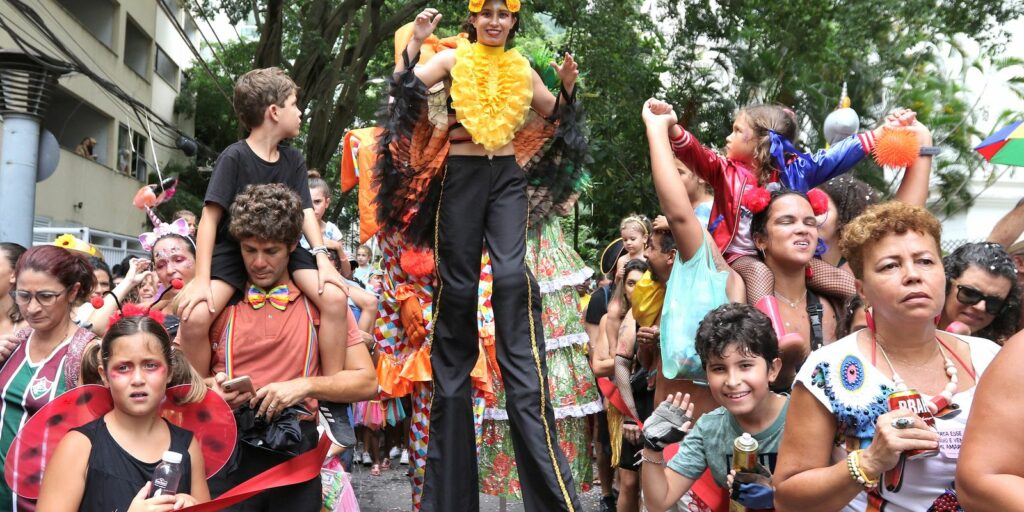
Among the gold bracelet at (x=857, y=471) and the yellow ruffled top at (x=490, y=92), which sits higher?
the yellow ruffled top at (x=490, y=92)

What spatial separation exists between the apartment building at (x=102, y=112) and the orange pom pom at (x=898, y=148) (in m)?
17.9

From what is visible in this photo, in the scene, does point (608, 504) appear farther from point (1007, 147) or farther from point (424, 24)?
point (1007, 147)

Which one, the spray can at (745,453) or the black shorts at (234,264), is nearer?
the spray can at (745,453)

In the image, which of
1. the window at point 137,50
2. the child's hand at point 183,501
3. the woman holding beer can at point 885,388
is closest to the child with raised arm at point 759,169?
the woman holding beer can at point 885,388

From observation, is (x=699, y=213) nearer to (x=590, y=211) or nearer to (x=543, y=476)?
(x=543, y=476)

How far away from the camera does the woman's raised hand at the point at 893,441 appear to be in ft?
8.36

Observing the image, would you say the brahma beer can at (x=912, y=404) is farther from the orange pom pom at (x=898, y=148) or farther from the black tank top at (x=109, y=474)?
the black tank top at (x=109, y=474)

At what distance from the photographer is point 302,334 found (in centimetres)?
394

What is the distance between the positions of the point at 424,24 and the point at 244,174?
98 centimetres

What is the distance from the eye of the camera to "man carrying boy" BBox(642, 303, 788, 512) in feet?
12.0

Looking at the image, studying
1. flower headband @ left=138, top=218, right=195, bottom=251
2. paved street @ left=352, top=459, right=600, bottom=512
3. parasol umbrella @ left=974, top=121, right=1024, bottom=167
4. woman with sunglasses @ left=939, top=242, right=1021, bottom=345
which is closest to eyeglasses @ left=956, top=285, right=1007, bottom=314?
woman with sunglasses @ left=939, top=242, right=1021, bottom=345

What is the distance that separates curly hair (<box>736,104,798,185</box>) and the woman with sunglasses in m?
0.98

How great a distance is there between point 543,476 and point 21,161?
4577 millimetres

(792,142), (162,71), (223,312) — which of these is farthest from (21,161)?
(162,71)
